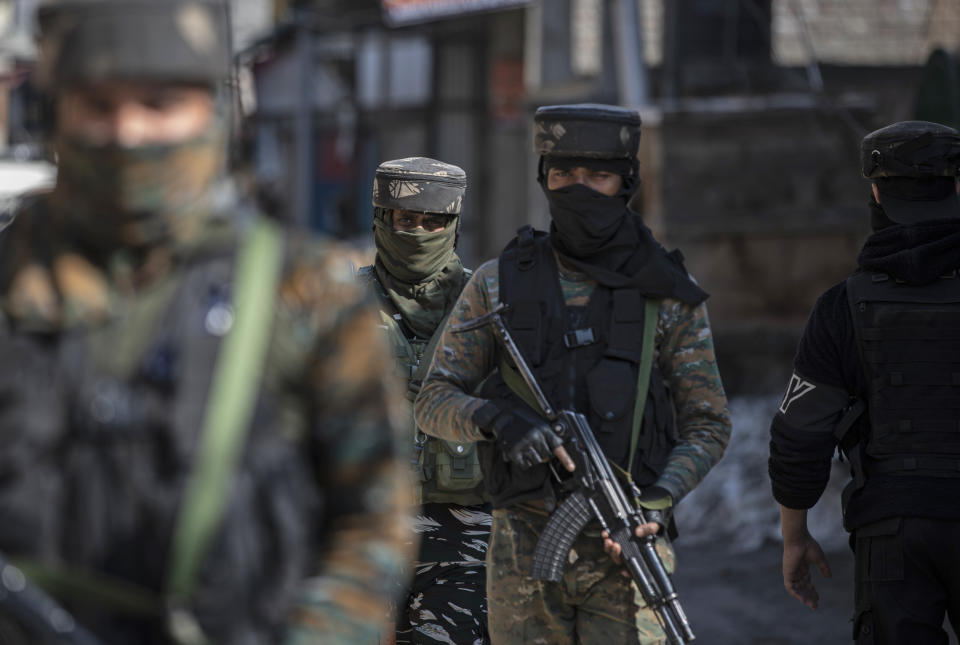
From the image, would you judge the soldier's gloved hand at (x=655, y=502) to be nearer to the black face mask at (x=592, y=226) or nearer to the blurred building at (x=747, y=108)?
the black face mask at (x=592, y=226)

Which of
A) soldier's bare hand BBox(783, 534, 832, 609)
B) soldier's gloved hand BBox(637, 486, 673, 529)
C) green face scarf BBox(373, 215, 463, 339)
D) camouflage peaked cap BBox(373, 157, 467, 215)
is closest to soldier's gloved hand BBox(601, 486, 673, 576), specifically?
soldier's gloved hand BBox(637, 486, 673, 529)

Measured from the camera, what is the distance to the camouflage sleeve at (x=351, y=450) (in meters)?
1.91

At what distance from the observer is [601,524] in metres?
3.61

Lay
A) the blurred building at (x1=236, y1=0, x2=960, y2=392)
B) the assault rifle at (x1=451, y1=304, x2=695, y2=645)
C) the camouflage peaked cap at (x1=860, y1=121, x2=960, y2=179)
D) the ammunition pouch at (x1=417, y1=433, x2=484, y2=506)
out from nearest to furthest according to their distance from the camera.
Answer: the assault rifle at (x1=451, y1=304, x2=695, y2=645)
the camouflage peaked cap at (x1=860, y1=121, x2=960, y2=179)
the ammunition pouch at (x1=417, y1=433, x2=484, y2=506)
the blurred building at (x1=236, y1=0, x2=960, y2=392)

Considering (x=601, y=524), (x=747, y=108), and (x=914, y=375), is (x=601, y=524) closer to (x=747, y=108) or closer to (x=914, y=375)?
(x=914, y=375)

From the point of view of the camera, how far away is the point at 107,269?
1894mm

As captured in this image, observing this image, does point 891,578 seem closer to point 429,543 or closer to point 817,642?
point 429,543

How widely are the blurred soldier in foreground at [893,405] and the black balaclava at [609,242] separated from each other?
0.44 metres

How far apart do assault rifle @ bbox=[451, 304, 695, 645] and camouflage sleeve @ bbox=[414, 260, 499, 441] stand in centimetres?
31

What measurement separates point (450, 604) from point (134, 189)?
297cm

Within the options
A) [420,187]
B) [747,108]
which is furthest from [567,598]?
[747,108]

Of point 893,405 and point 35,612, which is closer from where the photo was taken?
point 35,612

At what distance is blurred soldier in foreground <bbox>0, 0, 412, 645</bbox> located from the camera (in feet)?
5.94

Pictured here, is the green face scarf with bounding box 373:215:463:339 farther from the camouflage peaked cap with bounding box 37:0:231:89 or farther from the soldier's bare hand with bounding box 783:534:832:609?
the camouflage peaked cap with bounding box 37:0:231:89
